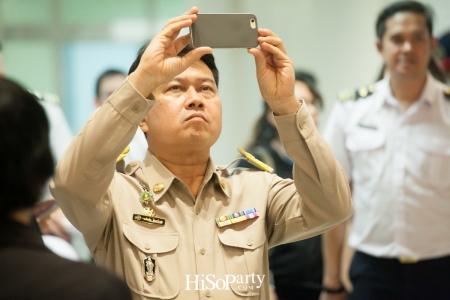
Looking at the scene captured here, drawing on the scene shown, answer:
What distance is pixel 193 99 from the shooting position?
1.51 meters

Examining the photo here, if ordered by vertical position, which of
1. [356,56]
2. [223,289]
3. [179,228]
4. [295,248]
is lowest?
[295,248]

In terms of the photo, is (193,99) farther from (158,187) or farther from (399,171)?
(399,171)

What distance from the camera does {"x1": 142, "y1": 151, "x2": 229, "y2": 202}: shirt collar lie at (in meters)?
A: 1.51

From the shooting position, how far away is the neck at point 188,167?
1.57 meters

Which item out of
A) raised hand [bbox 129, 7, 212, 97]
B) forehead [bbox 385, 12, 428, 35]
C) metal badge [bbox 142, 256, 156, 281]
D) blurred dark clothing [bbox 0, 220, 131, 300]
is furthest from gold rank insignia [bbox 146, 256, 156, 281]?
forehead [bbox 385, 12, 428, 35]

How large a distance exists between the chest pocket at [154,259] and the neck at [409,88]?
1537mm

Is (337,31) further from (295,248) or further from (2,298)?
(2,298)

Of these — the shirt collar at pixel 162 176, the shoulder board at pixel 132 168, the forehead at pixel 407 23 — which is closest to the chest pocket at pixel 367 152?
the forehead at pixel 407 23

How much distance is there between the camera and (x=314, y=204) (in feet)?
4.81

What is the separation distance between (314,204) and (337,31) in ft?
10.5

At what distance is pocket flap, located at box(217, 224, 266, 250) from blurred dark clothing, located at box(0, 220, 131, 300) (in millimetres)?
583

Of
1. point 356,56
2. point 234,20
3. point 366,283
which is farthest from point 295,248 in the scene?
point 356,56

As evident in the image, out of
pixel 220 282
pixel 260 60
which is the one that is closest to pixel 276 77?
pixel 260 60

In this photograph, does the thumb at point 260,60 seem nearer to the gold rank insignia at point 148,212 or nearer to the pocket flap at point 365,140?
the gold rank insignia at point 148,212
